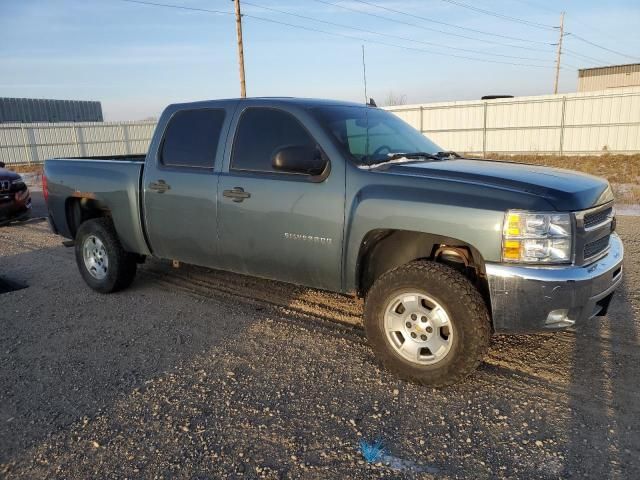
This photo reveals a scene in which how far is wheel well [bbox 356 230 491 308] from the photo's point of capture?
11.6ft

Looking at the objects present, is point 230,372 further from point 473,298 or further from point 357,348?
point 473,298

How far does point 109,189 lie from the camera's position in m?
5.28

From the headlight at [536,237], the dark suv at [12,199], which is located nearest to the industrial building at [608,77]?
the dark suv at [12,199]

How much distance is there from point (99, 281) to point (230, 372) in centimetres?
263

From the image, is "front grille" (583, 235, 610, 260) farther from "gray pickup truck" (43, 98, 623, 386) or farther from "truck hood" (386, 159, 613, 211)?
"truck hood" (386, 159, 613, 211)

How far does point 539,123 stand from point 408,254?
887 inches

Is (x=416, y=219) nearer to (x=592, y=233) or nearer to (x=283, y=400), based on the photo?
(x=592, y=233)

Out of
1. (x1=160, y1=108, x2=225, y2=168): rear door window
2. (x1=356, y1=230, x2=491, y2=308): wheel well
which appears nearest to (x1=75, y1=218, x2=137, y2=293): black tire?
(x1=160, y1=108, x2=225, y2=168): rear door window

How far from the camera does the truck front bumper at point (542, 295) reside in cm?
305

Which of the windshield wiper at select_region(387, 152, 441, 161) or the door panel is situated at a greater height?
the windshield wiper at select_region(387, 152, 441, 161)

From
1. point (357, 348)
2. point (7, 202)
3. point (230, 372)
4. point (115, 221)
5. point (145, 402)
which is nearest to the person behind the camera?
point (145, 402)

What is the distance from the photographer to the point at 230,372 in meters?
3.76

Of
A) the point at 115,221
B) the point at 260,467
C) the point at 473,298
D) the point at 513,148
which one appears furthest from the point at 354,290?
the point at 513,148

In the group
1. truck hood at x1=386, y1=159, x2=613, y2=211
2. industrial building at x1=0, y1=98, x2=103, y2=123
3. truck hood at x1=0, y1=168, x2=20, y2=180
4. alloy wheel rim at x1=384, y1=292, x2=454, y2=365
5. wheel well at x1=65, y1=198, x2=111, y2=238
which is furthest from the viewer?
industrial building at x1=0, y1=98, x2=103, y2=123
